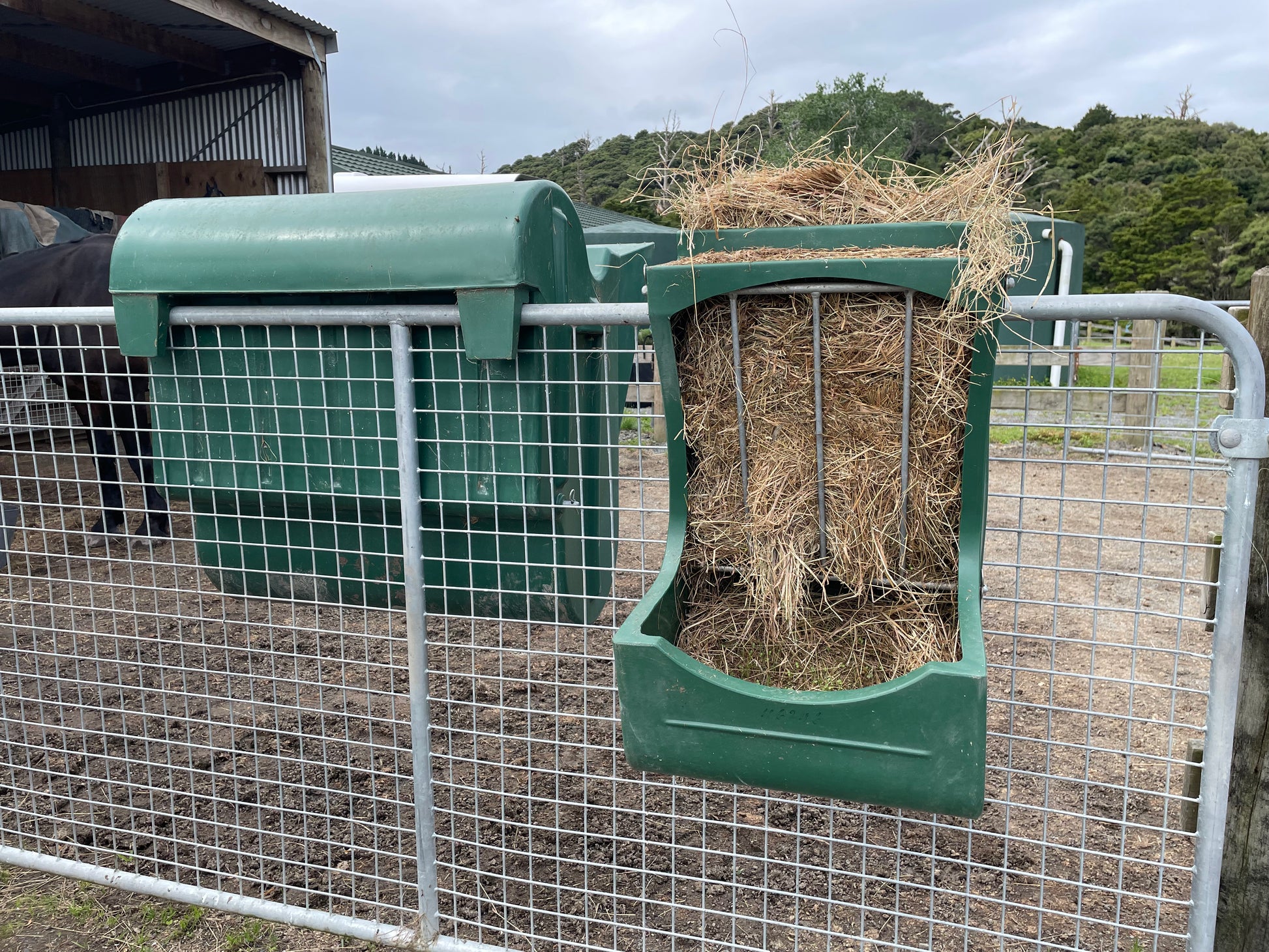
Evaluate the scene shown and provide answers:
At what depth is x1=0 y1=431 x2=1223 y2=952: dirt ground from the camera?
6.68 feet

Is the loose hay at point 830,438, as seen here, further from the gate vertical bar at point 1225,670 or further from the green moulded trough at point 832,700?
the gate vertical bar at point 1225,670

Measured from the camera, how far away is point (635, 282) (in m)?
5.38

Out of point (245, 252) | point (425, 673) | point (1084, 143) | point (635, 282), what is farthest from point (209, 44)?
point (1084, 143)

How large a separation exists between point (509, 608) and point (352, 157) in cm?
1459

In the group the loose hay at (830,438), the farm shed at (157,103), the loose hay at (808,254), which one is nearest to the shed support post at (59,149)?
the farm shed at (157,103)

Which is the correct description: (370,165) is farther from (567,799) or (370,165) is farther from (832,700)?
(832,700)

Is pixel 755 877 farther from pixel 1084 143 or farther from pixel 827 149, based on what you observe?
pixel 1084 143

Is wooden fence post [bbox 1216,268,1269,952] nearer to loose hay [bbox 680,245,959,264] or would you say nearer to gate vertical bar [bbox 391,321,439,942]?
loose hay [bbox 680,245,959,264]

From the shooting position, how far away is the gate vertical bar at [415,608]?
80.0 inches

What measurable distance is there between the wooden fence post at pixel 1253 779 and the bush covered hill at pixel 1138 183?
21395mm

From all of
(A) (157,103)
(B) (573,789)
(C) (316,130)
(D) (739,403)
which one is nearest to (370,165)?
(A) (157,103)

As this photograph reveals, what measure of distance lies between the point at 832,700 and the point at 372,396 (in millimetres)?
1333

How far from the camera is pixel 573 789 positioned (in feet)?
9.86

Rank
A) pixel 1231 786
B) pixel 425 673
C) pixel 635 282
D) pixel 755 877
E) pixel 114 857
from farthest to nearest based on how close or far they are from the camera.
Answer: pixel 635 282 < pixel 114 857 < pixel 755 877 < pixel 425 673 < pixel 1231 786
